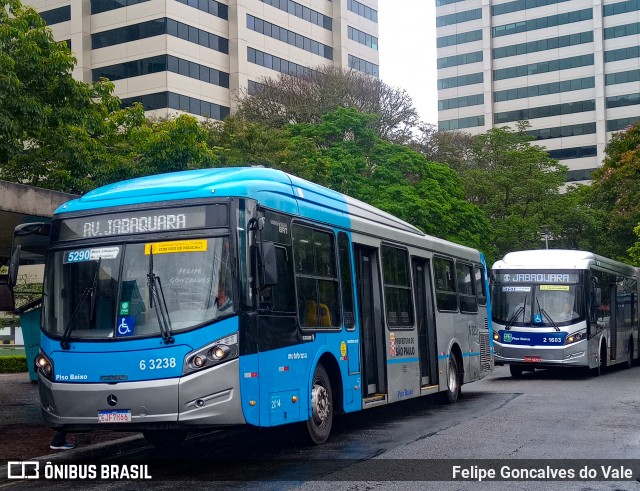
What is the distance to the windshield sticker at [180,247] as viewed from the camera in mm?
10086

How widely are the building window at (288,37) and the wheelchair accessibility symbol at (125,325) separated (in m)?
63.2

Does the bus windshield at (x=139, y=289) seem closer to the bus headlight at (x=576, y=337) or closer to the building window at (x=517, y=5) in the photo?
the bus headlight at (x=576, y=337)

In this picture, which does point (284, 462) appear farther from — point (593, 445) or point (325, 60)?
point (325, 60)

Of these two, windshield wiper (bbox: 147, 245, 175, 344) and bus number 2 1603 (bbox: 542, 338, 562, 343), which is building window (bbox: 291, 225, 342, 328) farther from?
bus number 2 1603 (bbox: 542, 338, 562, 343)

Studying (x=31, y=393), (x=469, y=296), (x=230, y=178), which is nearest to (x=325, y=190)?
(x=230, y=178)

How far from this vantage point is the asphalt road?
29.9ft

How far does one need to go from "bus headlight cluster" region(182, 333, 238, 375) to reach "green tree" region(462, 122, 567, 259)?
138 feet

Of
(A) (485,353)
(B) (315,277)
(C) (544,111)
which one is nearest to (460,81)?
(C) (544,111)

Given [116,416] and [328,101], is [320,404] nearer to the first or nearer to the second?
[116,416]

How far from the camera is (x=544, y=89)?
103562mm

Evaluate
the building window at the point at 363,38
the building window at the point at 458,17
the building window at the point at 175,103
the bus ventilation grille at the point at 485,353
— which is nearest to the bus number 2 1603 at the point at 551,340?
the bus ventilation grille at the point at 485,353

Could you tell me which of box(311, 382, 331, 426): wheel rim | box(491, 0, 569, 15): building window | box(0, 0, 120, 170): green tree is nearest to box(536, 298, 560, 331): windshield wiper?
box(0, 0, 120, 170): green tree

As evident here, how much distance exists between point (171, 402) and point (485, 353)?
1164cm

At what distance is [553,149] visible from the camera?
102438 millimetres
